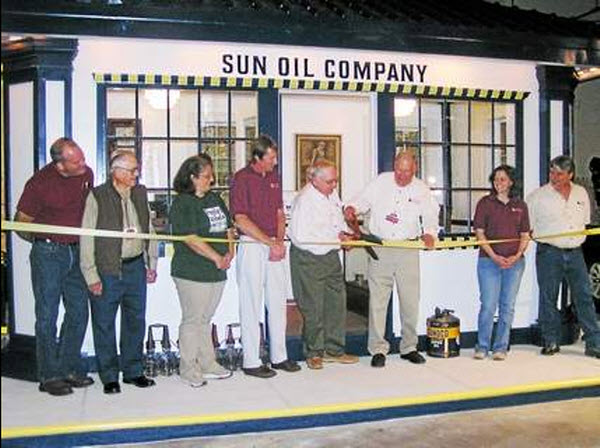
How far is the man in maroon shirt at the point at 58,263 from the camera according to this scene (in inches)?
217

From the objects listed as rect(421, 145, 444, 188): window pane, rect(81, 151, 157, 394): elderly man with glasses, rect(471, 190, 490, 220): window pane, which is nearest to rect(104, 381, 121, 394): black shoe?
rect(81, 151, 157, 394): elderly man with glasses

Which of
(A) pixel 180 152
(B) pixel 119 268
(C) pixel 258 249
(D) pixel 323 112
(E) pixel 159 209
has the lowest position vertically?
(B) pixel 119 268

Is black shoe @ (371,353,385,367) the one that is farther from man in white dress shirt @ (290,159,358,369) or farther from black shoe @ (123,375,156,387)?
black shoe @ (123,375,156,387)

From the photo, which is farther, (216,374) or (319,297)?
(319,297)

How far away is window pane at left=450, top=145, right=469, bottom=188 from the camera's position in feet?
23.1

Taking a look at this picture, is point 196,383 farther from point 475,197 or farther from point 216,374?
point 475,197

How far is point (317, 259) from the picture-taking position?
6.19 m

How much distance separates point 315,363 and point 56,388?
2083 millimetres


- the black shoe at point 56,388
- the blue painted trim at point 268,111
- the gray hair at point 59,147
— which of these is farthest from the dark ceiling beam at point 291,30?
the black shoe at point 56,388

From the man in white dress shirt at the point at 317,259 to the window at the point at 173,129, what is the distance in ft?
2.64

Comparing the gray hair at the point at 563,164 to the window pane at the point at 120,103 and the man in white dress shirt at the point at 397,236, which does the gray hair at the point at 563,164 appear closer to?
the man in white dress shirt at the point at 397,236

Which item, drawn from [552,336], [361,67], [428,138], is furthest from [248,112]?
[552,336]

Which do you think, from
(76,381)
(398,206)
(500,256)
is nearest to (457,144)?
(398,206)

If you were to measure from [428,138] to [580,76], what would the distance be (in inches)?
81.4
